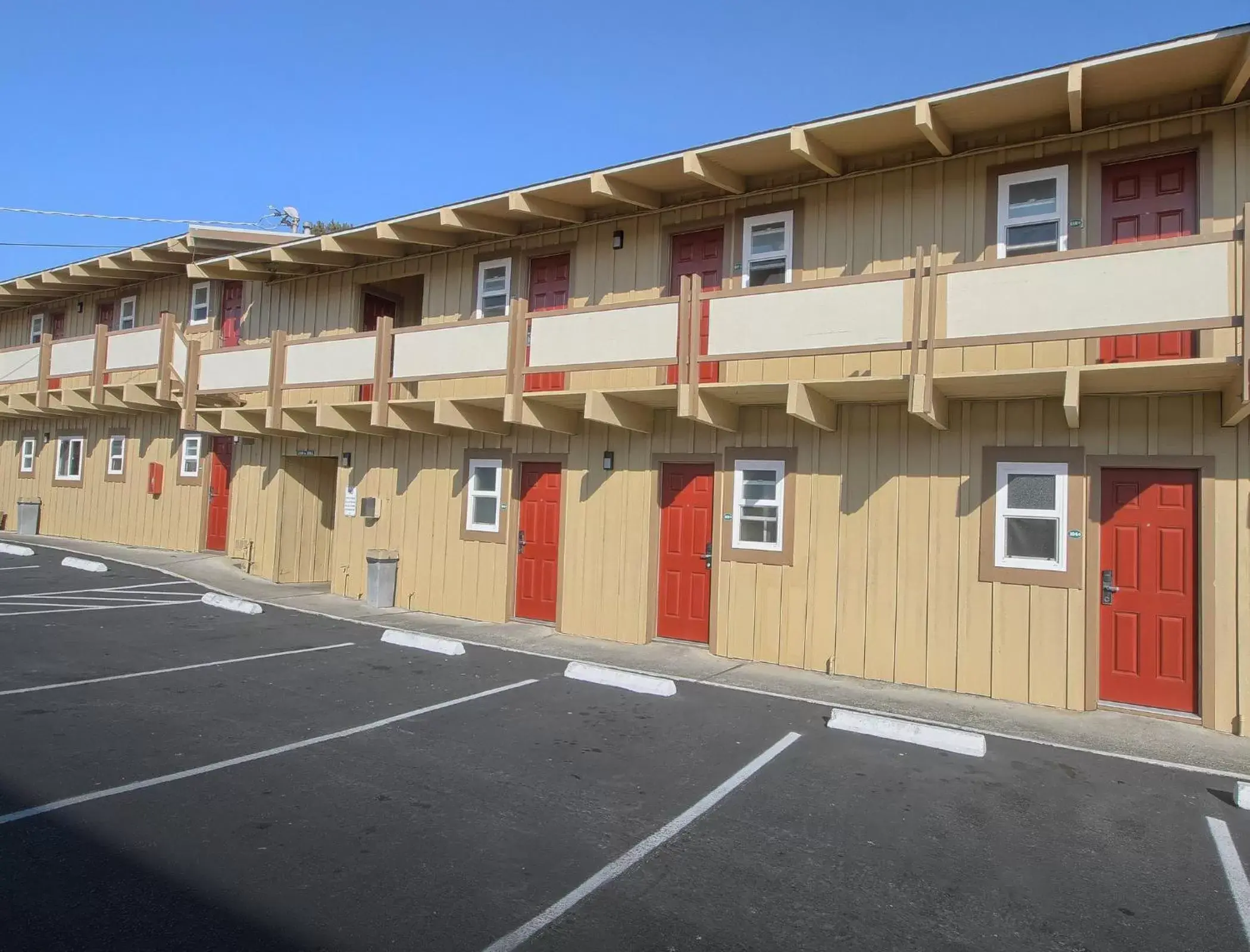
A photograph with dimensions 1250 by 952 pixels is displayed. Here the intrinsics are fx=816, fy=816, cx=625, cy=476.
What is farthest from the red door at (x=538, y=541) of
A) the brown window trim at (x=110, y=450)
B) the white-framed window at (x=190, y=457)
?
the brown window trim at (x=110, y=450)

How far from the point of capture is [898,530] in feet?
29.2

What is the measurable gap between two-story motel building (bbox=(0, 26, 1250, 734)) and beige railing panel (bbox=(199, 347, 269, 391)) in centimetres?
7

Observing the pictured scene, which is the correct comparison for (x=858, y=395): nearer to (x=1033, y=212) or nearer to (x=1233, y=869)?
(x=1033, y=212)

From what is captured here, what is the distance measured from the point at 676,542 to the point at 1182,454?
548 cm

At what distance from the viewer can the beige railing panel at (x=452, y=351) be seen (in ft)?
34.6

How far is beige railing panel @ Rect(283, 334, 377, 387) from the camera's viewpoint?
1181 cm

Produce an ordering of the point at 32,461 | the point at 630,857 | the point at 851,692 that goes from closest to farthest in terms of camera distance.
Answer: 1. the point at 630,857
2. the point at 851,692
3. the point at 32,461

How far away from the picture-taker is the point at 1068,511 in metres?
8.02

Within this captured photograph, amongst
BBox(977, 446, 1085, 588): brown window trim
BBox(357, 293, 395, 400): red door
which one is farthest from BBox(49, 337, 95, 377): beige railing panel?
BBox(977, 446, 1085, 588): brown window trim

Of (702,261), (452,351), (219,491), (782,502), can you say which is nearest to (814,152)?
(702,261)

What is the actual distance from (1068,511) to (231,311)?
15692mm

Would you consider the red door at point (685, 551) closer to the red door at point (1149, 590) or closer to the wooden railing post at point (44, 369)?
the red door at point (1149, 590)

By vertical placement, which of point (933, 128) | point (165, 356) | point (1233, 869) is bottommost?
point (1233, 869)

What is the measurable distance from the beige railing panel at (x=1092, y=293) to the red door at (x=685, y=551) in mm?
3760
